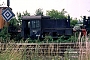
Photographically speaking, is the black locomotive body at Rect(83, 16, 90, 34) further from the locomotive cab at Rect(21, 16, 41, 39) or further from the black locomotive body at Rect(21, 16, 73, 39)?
the locomotive cab at Rect(21, 16, 41, 39)

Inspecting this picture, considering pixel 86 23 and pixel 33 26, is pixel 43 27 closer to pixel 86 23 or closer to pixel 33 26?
pixel 33 26

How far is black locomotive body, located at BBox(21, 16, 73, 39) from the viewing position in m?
22.2

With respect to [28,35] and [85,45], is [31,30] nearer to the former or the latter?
[28,35]

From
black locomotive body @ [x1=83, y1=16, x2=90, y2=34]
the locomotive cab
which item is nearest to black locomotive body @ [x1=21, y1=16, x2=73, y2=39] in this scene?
the locomotive cab

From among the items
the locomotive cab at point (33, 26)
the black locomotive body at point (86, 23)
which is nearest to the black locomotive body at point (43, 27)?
the locomotive cab at point (33, 26)

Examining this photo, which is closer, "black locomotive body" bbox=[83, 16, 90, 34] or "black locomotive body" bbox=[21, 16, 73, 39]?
"black locomotive body" bbox=[21, 16, 73, 39]

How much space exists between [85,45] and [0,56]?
267 cm

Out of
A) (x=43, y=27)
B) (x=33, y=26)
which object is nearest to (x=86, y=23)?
(x=43, y=27)

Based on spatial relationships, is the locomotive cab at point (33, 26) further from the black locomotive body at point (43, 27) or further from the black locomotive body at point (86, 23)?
the black locomotive body at point (86, 23)

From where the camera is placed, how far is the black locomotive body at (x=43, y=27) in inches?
872

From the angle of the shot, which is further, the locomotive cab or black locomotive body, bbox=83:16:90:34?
black locomotive body, bbox=83:16:90:34

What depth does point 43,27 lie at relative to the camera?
74.1 feet

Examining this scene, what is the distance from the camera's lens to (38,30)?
73.0 ft

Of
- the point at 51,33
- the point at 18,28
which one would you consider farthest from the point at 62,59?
the point at 18,28
